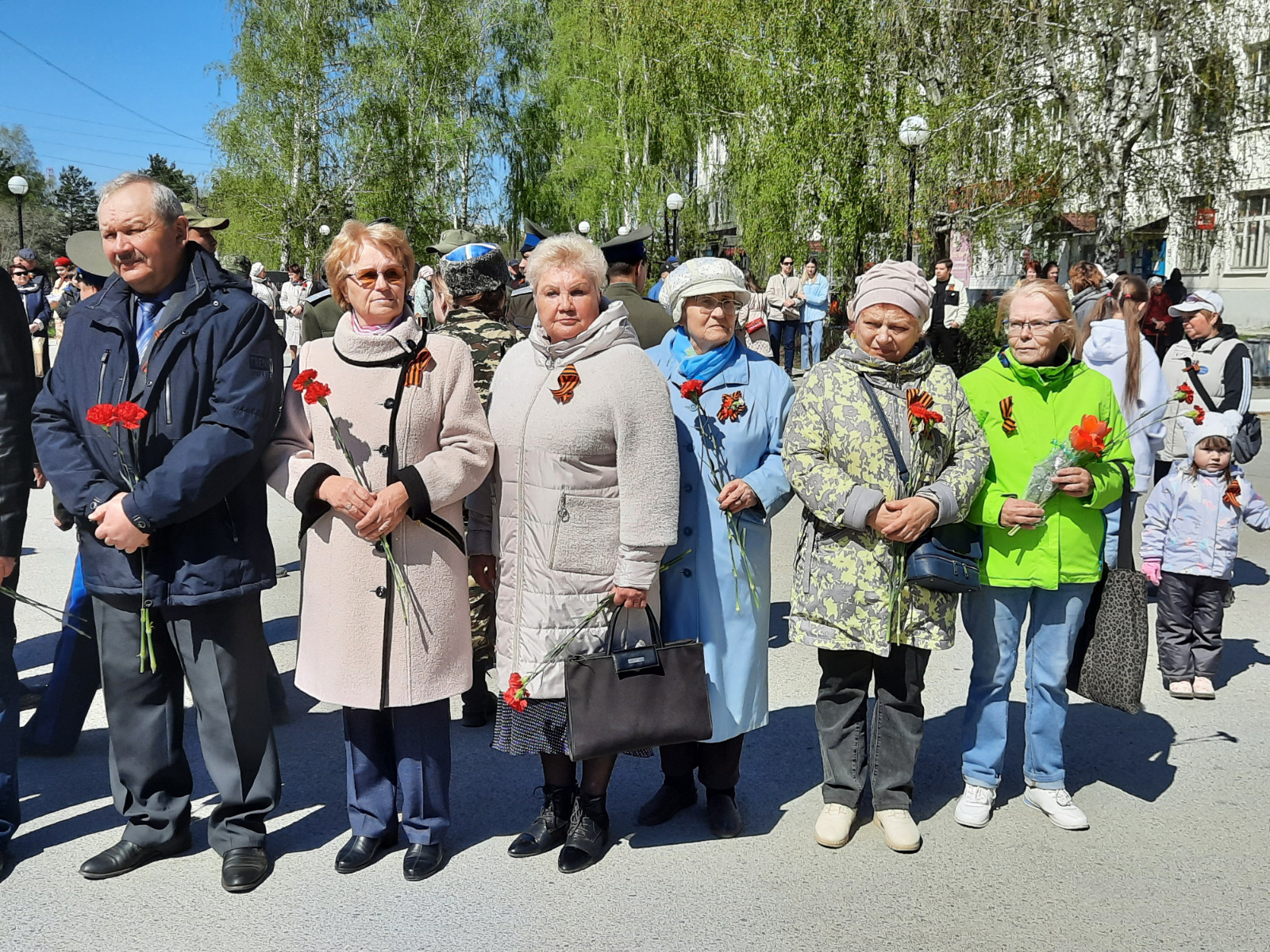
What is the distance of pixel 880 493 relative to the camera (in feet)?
11.7

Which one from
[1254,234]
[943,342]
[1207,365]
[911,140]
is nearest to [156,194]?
[1207,365]

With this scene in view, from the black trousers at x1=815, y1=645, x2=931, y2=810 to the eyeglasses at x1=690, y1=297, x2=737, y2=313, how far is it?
120 cm

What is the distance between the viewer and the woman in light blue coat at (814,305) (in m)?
18.5

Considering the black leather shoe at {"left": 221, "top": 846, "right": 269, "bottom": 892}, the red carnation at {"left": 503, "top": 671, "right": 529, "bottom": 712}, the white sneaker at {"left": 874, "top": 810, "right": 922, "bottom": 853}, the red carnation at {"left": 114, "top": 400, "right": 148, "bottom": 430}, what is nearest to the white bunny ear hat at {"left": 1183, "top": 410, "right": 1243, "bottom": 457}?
the white sneaker at {"left": 874, "top": 810, "right": 922, "bottom": 853}

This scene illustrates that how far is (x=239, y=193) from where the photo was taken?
36.9 metres

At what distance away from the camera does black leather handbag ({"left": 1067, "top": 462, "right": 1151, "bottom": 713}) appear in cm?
385

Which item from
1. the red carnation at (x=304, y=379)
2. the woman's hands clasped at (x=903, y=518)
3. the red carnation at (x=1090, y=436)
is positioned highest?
the red carnation at (x=304, y=379)

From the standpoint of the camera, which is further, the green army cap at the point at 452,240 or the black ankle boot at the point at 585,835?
the green army cap at the point at 452,240

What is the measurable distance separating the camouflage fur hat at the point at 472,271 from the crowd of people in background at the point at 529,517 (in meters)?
1.02

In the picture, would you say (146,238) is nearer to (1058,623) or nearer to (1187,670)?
(1058,623)

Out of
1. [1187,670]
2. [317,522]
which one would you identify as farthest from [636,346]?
[1187,670]

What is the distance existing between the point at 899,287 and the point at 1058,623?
1.31m

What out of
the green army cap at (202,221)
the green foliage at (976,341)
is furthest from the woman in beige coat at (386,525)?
the green foliage at (976,341)

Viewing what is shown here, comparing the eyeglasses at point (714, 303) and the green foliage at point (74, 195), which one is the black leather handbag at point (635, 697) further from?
the green foliage at point (74, 195)
